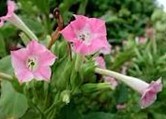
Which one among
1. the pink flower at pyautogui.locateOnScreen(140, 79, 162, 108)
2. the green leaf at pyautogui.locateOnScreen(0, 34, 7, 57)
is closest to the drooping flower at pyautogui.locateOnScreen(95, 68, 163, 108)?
the pink flower at pyautogui.locateOnScreen(140, 79, 162, 108)

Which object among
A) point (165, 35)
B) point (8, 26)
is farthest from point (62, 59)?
point (165, 35)

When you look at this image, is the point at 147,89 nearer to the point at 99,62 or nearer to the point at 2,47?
the point at 99,62

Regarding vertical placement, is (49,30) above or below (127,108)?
above

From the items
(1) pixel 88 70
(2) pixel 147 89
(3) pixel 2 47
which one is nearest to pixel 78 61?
(1) pixel 88 70

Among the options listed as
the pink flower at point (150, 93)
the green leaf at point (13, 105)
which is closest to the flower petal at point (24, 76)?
the green leaf at point (13, 105)

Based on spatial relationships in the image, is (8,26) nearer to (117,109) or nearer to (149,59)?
(117,109)

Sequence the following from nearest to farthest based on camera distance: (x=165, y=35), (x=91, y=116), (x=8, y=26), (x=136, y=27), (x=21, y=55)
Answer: (x=21, y=55)
(x=91, y=116)
(x=8, y=26)
(x=165, y=35)
(x=136, y=27)

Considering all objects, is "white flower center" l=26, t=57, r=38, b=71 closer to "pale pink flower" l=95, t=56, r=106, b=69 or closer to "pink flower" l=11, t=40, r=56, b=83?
"pink flower" l=11, t=40, r=56, b=83
